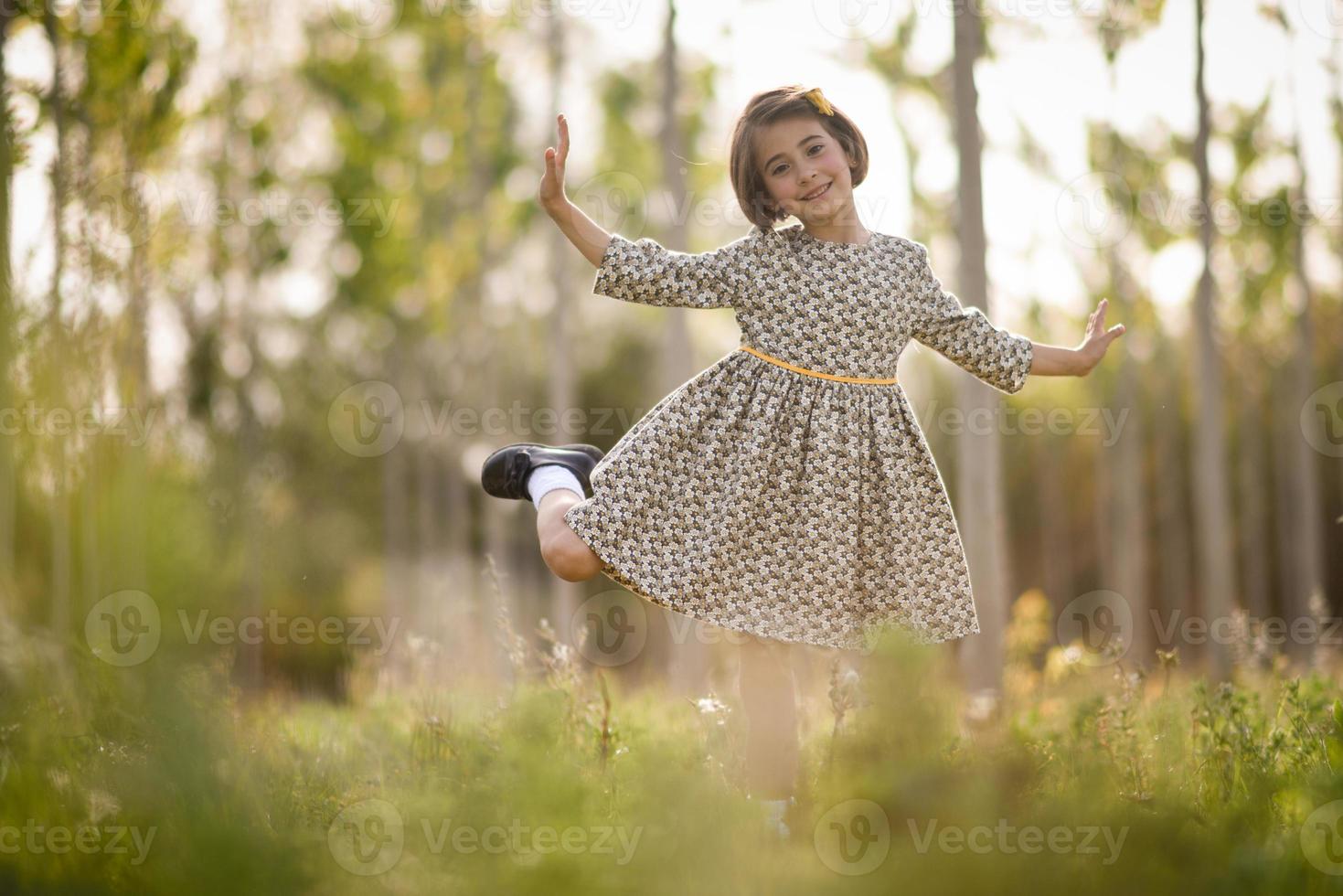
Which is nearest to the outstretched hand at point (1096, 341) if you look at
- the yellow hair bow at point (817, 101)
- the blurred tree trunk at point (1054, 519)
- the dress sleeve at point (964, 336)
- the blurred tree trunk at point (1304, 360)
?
the dress sleeve at point (964, 336)

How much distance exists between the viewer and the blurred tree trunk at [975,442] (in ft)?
16.2

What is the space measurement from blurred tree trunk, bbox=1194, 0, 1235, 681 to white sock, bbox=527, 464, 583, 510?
191 inches

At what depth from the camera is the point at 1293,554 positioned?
15.4m

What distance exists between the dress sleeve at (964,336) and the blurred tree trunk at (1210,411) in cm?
412

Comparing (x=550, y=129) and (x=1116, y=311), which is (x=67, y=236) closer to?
(x=550, y=129)

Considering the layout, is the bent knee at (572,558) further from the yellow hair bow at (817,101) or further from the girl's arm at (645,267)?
the yellow hair bow at (817,101)

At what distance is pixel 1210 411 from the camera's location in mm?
7762

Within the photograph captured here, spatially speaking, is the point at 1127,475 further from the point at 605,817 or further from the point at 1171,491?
the point at 605,817

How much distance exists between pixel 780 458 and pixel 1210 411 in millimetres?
6205

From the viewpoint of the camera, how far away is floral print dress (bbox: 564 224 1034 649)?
8.69 ft

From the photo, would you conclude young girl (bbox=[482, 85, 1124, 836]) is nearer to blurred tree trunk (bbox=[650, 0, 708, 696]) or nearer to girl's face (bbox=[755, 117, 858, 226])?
girl's face (bbox=[755, 117, 858, 226])

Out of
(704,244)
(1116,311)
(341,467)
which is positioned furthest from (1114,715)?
(341,467)

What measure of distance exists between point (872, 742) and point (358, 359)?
747 inches

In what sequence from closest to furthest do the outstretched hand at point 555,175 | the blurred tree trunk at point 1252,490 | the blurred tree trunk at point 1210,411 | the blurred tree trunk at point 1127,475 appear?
1. the outstretched hand at point 555,175
2. the blurred tree trunk at point 1210,411
3. the blurred tree trunk at point 1127,475
4. the blurred tree trunk at point 1252,490
